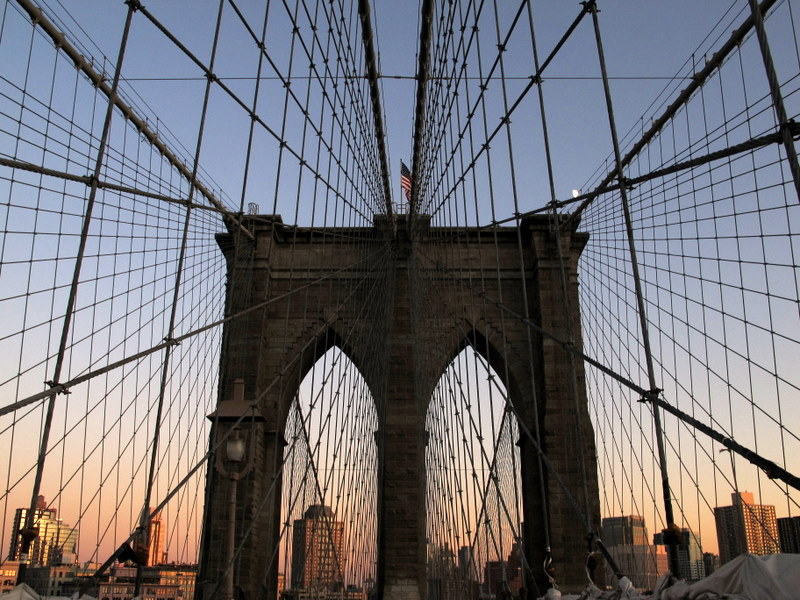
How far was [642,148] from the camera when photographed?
10719 millimetres

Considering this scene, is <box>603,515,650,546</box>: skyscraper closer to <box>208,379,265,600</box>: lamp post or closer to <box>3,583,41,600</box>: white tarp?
<box>208,379,265,600</box>: lamp post

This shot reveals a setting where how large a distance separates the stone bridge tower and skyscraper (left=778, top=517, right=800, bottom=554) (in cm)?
886

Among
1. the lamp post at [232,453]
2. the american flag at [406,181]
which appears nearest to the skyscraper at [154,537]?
the lamp post at [232,453]

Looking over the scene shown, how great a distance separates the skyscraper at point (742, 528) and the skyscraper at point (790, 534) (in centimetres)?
32

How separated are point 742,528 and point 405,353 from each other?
1096 centimetres

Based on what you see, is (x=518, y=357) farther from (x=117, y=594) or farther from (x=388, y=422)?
(x=117, y=594)

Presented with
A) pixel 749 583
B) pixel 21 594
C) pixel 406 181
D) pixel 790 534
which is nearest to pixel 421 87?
pixel 406 181

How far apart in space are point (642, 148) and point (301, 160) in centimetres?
447

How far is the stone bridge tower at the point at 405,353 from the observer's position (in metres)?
16.6

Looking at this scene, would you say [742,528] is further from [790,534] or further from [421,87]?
[421,87]

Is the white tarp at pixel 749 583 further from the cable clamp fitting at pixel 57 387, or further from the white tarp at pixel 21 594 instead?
the cable clamp fitting at pixel 57 387

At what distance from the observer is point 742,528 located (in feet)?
26.1

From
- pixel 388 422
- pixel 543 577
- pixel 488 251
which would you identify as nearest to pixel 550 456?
pixel 543 577

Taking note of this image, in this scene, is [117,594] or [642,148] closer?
[642,148]
